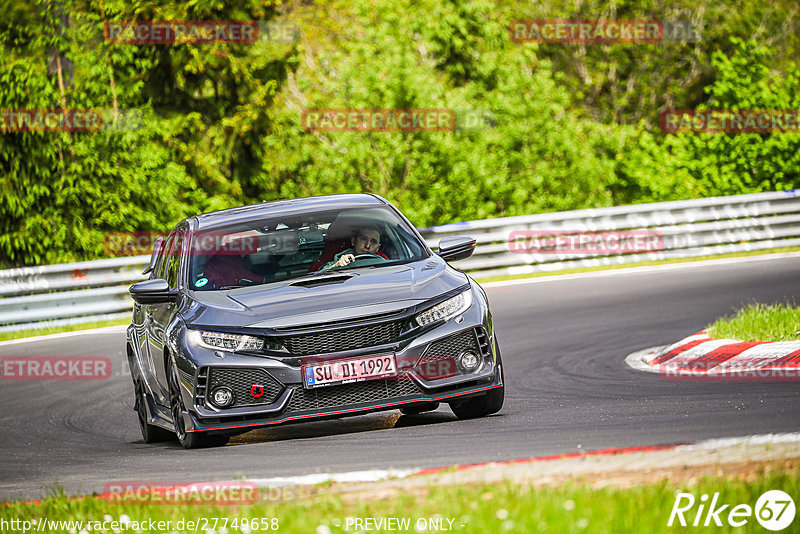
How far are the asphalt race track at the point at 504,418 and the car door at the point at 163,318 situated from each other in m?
0.50

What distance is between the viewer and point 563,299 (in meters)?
16.4

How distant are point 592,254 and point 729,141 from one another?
7640mm

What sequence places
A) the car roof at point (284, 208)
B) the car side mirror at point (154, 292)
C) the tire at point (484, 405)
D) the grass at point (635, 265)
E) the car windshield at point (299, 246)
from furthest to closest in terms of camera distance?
the grass at point (635, 265), the car roof at point (284, 208), the car windshield at point (299, 246), the car side mirror at point (154, 292), the tire at point (484, 405)

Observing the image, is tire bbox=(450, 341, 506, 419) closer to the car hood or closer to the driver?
the car hood

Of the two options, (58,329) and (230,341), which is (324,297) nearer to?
(230,341)

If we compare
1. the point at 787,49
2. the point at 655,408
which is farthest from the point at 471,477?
the point at 787,49

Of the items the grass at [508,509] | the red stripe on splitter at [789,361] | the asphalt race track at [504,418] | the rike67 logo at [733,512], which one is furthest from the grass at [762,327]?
the rike67 logo at [733,512]

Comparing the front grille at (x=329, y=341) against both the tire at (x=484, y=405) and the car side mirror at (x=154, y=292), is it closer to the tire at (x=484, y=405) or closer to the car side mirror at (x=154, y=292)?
the tire at (x=484, y=405)

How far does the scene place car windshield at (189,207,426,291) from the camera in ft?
28.2

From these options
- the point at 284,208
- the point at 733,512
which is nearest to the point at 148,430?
the point at 284,208

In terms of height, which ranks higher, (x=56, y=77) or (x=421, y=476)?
(x=56, y=77)

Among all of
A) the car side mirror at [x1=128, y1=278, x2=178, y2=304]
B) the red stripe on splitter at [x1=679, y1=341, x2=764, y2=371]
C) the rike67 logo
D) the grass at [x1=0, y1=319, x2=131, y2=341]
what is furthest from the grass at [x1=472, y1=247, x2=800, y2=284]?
the rike67 logo

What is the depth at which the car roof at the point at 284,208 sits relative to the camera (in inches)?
360

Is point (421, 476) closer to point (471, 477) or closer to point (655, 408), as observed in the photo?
point (471, 477)
